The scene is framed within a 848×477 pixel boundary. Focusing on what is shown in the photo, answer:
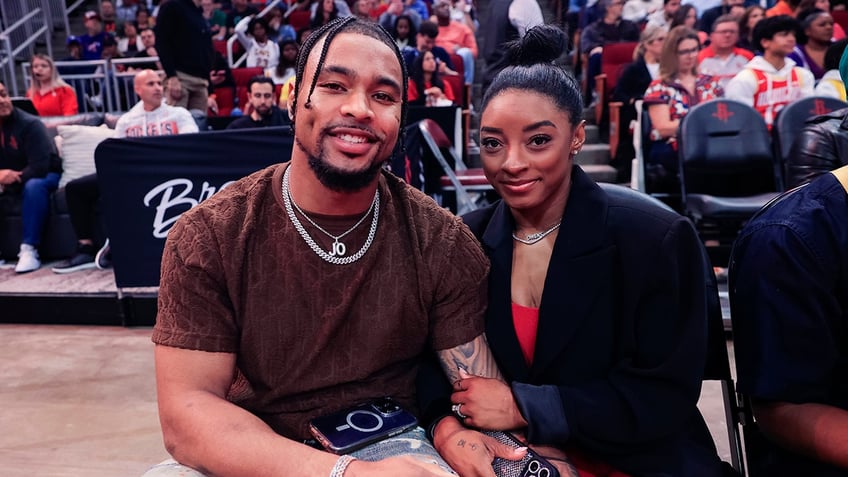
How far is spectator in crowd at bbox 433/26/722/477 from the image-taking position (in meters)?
1.46

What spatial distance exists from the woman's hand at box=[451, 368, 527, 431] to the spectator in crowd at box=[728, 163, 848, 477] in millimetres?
493

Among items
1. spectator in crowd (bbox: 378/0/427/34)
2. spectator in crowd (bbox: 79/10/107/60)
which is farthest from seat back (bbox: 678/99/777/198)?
spectator in crowd (bbox: 79/10/107/60)

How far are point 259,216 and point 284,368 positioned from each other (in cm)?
35

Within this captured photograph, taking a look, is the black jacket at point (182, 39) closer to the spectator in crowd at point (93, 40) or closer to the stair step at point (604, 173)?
the stair step at point (604, 173)

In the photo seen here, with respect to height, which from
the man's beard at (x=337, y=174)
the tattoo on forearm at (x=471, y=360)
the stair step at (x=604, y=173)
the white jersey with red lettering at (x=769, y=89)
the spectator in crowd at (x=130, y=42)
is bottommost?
the stair step at (x=604, y=173)

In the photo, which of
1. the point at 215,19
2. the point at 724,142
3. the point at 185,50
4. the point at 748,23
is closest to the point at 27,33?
the point at 215,19

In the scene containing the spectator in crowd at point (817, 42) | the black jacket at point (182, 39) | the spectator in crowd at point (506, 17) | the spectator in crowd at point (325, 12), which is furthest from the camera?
the spectator in crowd at point (325, 12)

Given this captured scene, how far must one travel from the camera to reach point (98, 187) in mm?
5484

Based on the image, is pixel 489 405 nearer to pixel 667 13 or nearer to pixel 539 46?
pixel 539 46

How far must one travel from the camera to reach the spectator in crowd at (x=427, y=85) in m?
7.09

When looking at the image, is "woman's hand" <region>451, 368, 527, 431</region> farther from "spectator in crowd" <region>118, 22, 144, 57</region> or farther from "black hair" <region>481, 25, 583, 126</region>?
"spectator in crowd" <region>118, 22, 144, 57</region>

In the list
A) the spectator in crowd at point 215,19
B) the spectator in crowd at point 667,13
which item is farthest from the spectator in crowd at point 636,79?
the spectator in crowd at point 215,19

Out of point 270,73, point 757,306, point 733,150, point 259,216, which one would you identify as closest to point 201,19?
point 270,73

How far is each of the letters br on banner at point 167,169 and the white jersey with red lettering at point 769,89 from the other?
131 inches
